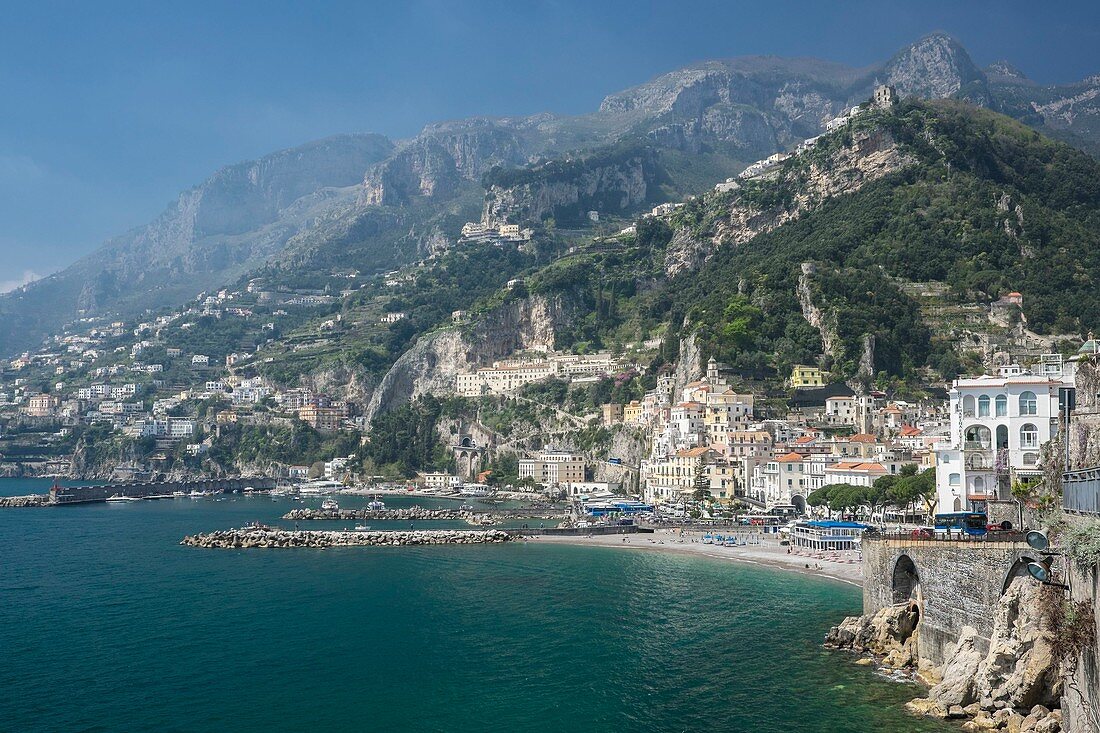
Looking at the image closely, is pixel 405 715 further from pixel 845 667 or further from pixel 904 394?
pixel 904 394

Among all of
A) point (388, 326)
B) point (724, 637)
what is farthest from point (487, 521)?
point (388, 326)

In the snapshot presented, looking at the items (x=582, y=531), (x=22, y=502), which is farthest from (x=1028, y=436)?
(x=22, y=502)

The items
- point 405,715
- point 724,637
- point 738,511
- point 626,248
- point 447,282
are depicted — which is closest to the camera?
point 405,715

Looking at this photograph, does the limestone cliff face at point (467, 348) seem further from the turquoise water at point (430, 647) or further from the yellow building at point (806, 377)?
the turquoise water at point (430, 647)

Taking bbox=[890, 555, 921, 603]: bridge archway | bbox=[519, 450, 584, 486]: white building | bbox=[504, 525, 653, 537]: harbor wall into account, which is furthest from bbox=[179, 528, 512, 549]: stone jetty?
bbox=[890, 555, 921, 603]: bridge archway

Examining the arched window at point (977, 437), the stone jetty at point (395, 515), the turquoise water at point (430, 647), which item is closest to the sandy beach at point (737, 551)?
the turquoise water at point (430, 647)

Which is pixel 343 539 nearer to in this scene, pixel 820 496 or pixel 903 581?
pixel 820 496
